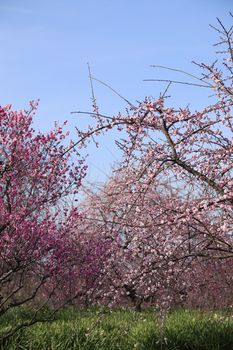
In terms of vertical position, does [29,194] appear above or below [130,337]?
above

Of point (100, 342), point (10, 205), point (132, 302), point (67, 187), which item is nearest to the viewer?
point (100, 342)

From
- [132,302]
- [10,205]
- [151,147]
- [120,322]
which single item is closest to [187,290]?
[132,302]

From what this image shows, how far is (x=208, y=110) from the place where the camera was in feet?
19.1

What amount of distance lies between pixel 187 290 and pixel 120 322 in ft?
11.7

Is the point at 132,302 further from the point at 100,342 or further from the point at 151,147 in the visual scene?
the point at 151,147

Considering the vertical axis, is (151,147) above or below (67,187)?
below

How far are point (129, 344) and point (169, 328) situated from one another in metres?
0.68

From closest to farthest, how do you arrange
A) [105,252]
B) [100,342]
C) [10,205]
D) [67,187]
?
1. [100,342]
2. [10,205]
3. [67,187]
4. [105,252]

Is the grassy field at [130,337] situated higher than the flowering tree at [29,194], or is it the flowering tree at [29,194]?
the flowering tree at [29,194]

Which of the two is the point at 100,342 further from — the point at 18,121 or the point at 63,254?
the point at 18,121

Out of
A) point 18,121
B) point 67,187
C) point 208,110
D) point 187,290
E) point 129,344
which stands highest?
point 18,121

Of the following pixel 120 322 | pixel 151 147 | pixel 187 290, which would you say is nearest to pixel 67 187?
pixel 120 322

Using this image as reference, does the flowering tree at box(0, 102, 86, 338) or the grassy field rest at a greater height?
the flowering tree at box(0, 102, 86, 338)

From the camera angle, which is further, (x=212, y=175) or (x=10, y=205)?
(x=10, y=205)
